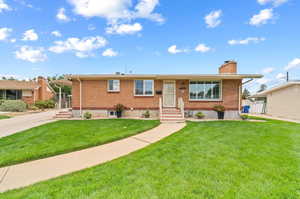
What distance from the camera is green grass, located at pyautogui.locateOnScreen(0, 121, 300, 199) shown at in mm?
2248

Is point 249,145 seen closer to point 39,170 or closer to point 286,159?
point 286,159

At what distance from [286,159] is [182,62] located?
1502 centimetres

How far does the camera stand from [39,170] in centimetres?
329

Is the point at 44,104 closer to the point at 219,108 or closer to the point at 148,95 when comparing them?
the point at 148,95

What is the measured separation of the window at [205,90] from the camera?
11188 mm

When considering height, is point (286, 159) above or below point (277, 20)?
below

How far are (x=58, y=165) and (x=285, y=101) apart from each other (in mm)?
19158

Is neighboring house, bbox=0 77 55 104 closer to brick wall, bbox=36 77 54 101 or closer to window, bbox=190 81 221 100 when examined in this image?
brick wall, bbox=36 77 54 101

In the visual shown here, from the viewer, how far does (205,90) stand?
11258 millimetres

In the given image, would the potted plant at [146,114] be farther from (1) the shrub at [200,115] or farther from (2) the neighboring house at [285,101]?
(2) the neighboring house at [285,101]

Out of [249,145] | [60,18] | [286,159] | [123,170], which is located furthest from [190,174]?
[60,18]

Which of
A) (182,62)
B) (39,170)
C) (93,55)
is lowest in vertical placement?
(39,170)

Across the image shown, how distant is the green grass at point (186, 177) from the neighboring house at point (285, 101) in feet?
43.1

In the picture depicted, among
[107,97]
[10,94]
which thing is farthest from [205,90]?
[10,94]
